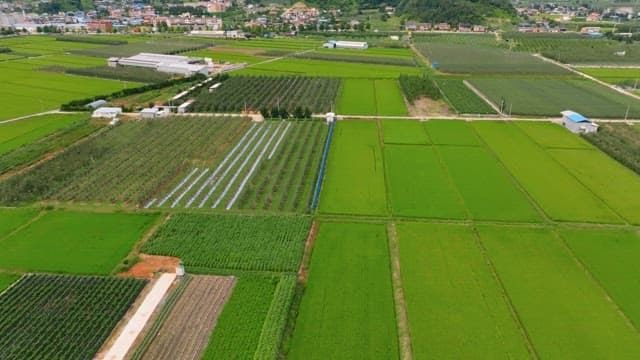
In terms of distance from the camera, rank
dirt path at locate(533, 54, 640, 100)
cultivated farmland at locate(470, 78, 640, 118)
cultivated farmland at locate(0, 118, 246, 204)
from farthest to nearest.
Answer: dirt path at locate(533, 54, 640, 100), cultivated farmland at locate(470, 78, 640, 118), cultivated farmland at locate(0, 118, 246, 204)

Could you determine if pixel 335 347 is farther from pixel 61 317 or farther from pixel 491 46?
pixel 491 46

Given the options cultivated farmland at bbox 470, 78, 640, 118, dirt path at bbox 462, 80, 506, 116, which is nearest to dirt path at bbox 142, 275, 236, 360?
dirt path at bbox 462, 80, 506, 116

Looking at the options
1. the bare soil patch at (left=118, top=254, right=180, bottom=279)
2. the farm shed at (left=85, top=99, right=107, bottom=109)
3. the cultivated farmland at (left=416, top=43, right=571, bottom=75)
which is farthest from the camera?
the cultivated farmland at (left=416, top=43, right=571, bottom=75)

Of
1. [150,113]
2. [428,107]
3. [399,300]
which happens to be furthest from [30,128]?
[428,107]

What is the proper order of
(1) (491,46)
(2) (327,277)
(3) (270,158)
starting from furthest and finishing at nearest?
(1) (491,46) < (3) (270,158) < (2) (327,277)

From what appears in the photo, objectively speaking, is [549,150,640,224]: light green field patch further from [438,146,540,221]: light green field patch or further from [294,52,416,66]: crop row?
[294,52,416,66]: crop row

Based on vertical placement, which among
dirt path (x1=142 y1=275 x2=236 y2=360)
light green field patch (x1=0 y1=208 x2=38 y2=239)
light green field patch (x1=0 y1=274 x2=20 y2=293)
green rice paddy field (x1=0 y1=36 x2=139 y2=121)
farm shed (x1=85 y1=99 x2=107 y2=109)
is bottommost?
dirt path (x1=142 y1=275 x2=236 y2=360)

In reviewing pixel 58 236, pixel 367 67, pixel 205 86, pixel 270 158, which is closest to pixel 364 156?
pixel 270 158
